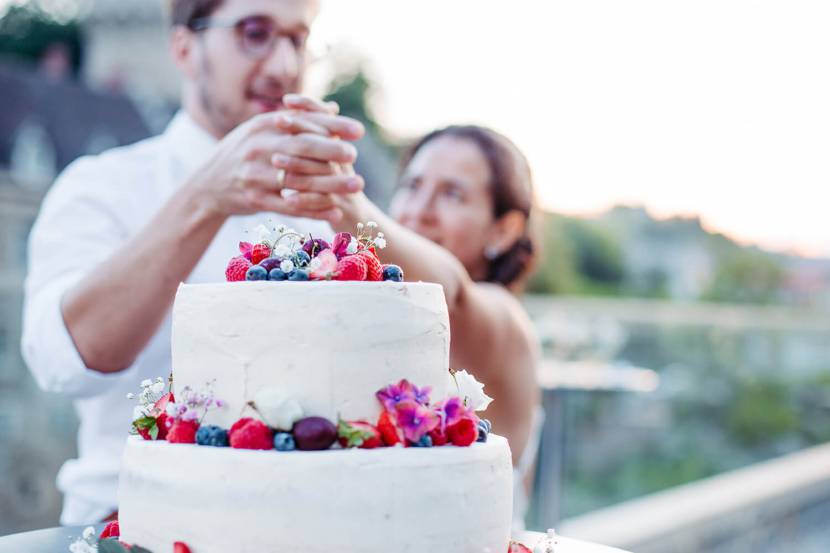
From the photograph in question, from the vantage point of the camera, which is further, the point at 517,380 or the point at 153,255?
the point at 517,380

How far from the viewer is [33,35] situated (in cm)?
3566

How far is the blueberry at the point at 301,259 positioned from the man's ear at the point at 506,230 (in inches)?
70.6

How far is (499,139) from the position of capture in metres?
3.48

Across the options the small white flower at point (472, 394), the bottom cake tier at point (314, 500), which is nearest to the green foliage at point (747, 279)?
the small white flower at point (472, 394)

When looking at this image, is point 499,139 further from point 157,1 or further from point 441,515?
point 157,1

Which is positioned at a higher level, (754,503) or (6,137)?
(6,137)

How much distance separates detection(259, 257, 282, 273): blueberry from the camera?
166 cm

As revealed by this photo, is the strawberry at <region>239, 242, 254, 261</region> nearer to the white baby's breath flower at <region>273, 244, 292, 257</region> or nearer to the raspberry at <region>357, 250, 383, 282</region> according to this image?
the white baby's breath flower at <region>273, 244, 292, 257</region>

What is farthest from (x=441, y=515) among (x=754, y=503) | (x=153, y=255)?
(x=754, y=503)

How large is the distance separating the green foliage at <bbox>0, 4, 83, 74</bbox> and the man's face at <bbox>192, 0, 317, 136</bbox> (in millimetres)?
35051

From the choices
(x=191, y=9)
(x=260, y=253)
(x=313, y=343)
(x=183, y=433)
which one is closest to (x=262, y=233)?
(x=260, y=253)

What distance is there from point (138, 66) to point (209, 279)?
105ft

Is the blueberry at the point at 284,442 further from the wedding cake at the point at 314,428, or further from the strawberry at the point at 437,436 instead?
the strawberry at the point at 437,436

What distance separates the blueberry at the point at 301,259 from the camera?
5.56 feet
